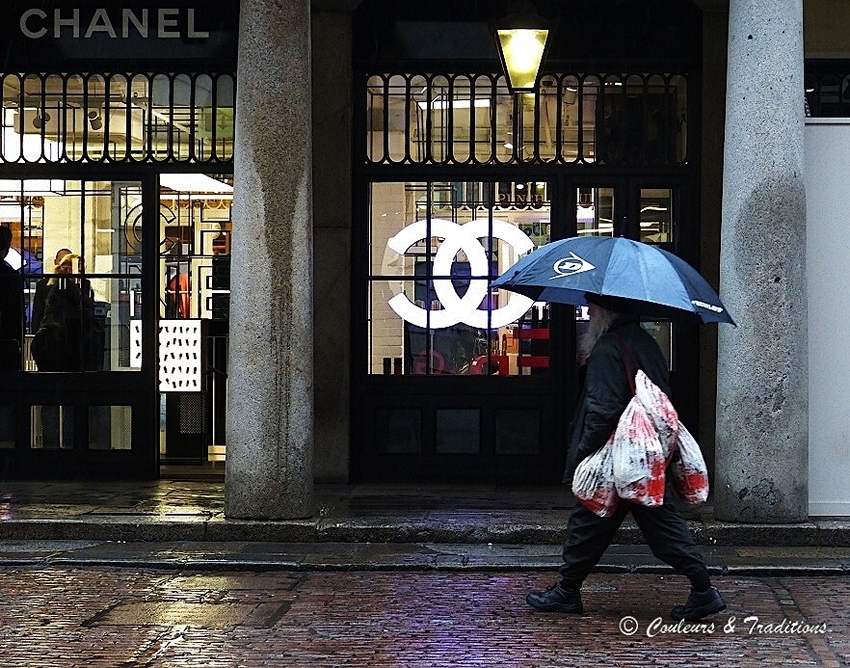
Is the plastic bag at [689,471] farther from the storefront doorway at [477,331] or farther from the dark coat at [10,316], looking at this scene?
the dark coat at [10,316]

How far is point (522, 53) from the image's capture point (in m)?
10.8

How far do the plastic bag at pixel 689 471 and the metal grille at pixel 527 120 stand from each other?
5.30 m

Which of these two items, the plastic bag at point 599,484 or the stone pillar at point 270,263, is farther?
the stone pillar at point 270,263

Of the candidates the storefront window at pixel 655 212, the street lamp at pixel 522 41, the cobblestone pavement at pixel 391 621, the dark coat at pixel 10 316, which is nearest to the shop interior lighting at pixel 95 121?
the dark coat at pixel 10 316

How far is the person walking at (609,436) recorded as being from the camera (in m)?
7.27

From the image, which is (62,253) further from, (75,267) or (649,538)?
(649,538)

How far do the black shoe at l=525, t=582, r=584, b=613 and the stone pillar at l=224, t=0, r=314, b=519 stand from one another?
286 cm

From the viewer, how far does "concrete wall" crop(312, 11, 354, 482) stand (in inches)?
474

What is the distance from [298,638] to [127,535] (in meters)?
3.19

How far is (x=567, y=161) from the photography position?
12.2m

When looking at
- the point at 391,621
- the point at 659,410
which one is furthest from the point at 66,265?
the point at 659,410

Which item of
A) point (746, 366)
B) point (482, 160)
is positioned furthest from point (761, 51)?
point (482, 160)

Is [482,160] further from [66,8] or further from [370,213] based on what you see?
[66,8]

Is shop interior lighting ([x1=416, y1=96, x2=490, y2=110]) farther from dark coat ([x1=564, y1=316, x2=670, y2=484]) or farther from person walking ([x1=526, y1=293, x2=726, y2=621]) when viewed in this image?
dark coat ([x1=564, y1=316, x2=670, y2=484])
